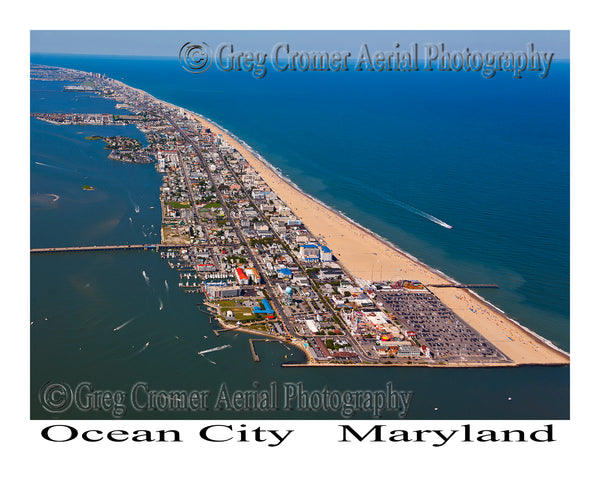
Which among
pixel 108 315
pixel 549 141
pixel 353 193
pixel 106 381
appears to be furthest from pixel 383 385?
pixel 549 141

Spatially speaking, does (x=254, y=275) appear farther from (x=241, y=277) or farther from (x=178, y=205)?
(x=178, y=205)

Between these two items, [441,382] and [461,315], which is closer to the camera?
[441,382]

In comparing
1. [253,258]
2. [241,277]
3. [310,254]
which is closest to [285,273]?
[241,277]

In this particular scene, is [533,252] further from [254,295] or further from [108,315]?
[108,315]

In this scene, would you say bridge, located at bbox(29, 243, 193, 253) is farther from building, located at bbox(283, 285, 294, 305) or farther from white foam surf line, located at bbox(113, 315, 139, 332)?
building, located at bbox(283, 285, 294, 305)

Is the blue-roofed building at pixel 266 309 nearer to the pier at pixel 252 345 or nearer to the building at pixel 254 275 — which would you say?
the pier at pixel 252 345

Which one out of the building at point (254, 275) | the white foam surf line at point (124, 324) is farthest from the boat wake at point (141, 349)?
the building at point (254, 275)
